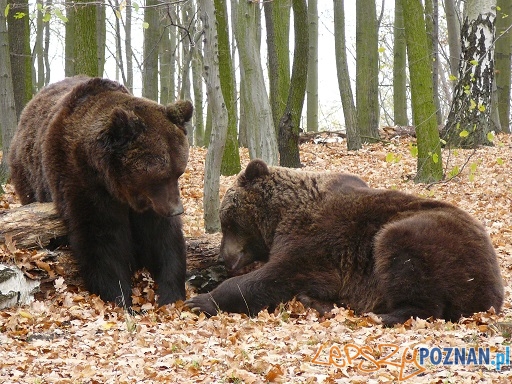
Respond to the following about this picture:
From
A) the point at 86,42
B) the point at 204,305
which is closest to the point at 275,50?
the point at 86,42

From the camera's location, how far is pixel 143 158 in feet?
22.0

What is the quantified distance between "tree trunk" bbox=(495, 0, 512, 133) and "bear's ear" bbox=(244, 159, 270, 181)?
18183mm

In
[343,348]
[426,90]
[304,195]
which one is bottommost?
[343,348]

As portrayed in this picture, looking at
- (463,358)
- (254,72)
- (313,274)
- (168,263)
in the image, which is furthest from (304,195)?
(254,72)

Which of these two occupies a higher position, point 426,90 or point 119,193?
point 426,90

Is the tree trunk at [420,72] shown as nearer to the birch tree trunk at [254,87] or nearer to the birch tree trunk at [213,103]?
the birch tree trunk at [254,87]

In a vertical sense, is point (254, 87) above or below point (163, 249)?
above

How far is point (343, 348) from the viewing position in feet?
16.2

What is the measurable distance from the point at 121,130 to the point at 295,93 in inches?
322

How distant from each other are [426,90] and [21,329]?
1009cm

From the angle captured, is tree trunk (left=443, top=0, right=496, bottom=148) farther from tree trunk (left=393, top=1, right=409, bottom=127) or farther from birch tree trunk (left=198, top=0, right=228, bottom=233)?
birch tree trunk (left=198, top=0, right=228, bottom=233)

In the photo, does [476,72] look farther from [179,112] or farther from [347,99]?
[179,112]

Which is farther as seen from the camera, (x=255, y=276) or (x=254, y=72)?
(x=254, y=72)

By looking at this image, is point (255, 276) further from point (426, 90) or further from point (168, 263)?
point (426, 90)
